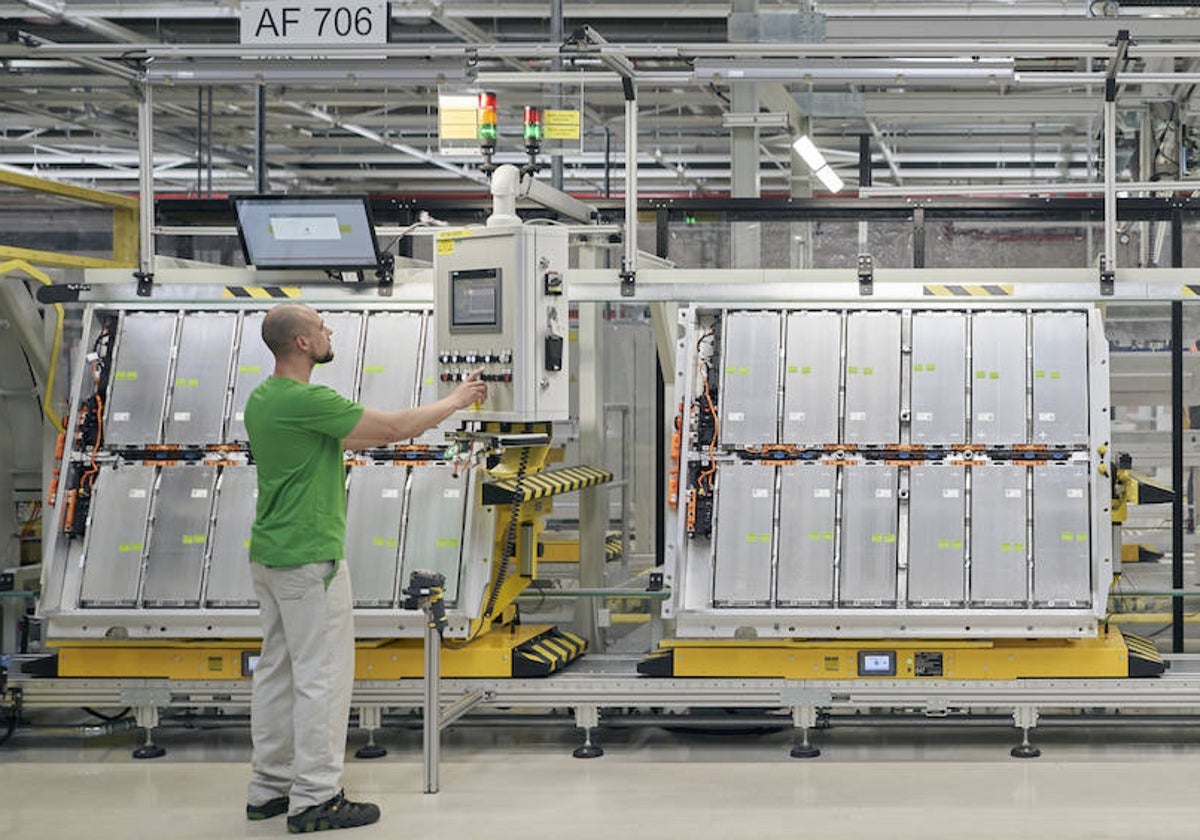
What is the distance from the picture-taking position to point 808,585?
7.68 metres

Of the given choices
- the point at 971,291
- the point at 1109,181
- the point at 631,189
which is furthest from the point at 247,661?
the point at 1109,181

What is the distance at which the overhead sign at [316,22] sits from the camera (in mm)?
7543

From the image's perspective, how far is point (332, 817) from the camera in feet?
20.4

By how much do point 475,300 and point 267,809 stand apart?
261 cm

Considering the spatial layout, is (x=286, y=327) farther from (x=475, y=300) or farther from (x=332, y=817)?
(x=332, y=817)

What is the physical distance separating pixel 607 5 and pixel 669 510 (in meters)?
6.09

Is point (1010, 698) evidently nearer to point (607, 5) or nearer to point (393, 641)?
point (393, 641)

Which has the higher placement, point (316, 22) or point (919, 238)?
point (316, 22)

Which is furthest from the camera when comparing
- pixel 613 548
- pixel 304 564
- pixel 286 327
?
pixel 613 548

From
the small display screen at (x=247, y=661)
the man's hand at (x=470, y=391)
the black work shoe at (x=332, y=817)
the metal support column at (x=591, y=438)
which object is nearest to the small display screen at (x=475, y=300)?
the man's hand at (x=470, y=391)

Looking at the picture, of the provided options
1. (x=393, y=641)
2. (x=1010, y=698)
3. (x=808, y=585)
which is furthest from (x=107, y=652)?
(x=1010, y=698)

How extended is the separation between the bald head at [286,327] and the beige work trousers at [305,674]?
0.91 metres

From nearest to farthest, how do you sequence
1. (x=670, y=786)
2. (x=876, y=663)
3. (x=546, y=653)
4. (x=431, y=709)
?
(x=431, y=709) < (x=670, y=786) < (x=876, y=663) < (x=546, y=653)

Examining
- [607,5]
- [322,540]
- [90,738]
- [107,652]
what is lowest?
[90,738]
